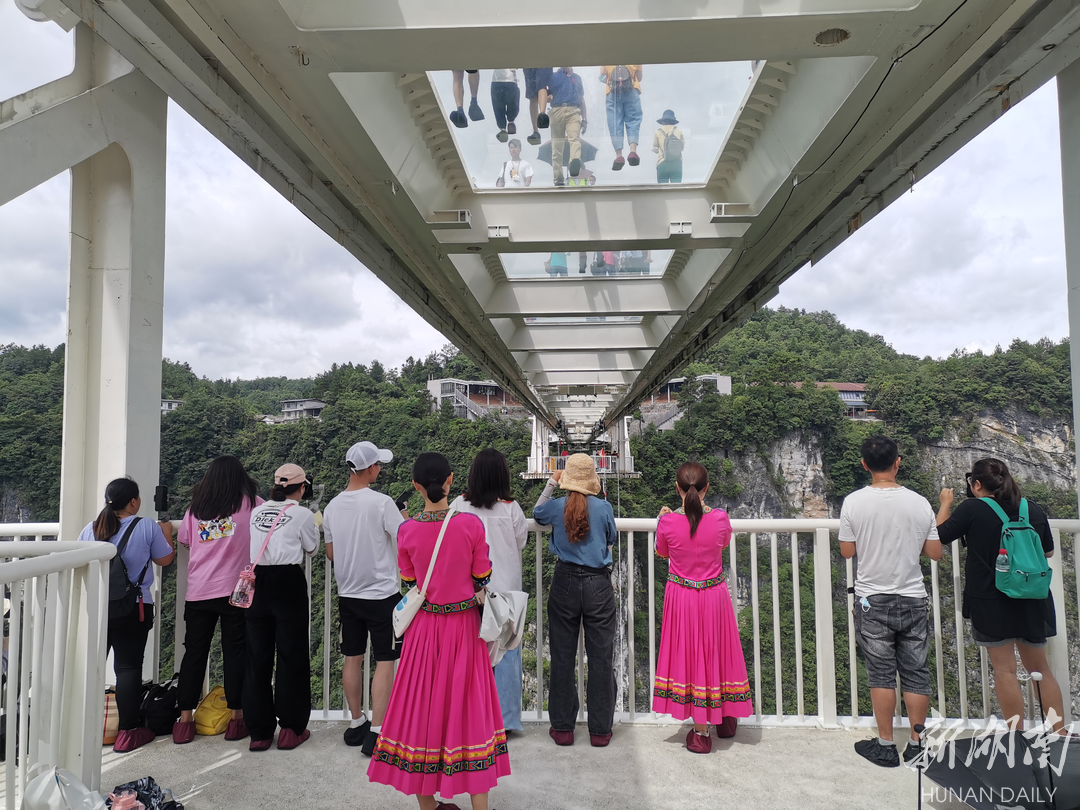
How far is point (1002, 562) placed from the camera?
2.43 metres

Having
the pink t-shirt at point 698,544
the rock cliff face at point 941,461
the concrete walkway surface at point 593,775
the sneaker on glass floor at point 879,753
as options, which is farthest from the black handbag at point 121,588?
the rock cliff face at point 941,461

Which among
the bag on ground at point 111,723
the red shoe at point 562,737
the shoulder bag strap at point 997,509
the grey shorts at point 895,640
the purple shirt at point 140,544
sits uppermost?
the shoulder bag strap at point 997,509

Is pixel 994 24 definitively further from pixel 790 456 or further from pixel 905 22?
pixel 790 456

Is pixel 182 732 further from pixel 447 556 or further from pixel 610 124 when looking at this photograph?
pixel 610 124

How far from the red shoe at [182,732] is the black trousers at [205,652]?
0.05 m

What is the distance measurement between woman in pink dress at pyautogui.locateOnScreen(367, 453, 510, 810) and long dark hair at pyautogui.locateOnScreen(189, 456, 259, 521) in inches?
42.4

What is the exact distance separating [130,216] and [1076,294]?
3.80 metres

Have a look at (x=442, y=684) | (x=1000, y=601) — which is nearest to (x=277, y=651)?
(x=442, y=684)

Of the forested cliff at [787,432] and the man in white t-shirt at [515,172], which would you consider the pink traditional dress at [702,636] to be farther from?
the forested cliff at [787,432]

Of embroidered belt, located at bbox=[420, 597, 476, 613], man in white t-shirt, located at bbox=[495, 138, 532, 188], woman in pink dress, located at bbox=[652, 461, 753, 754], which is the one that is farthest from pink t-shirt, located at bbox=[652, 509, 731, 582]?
man in white t-shirt, located at bbox=[495, 138, 532, 188]

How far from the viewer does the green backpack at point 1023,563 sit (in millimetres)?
2395

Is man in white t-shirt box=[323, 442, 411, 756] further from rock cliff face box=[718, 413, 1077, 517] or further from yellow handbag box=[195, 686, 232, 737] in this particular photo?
rock cliff face box=[718, 413, 1077, 517]

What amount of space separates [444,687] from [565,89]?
7.20 feet

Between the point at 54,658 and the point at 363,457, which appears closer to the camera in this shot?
the point at 54,658
